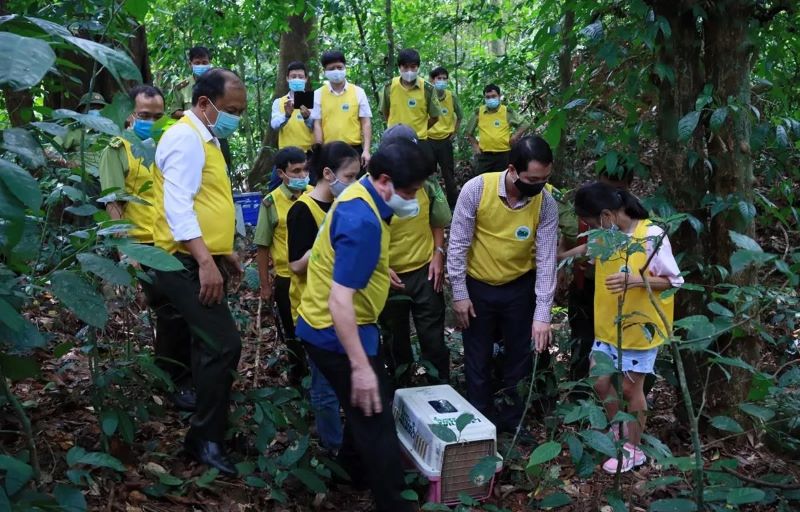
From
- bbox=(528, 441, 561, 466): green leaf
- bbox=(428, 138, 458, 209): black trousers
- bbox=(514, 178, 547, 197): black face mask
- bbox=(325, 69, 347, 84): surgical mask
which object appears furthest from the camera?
bbox=(428, 138, 458, 209): black trousers

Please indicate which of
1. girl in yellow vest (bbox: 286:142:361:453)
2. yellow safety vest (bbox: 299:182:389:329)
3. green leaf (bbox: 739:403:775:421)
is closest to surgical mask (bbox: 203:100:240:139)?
girl in yellow vest (bbox: 286:142:361:453)

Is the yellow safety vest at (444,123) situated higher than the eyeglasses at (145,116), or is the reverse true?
the eyeglasses at (145,116)

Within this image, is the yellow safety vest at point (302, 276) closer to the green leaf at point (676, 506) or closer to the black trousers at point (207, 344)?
the black trousers at point (207, 344)

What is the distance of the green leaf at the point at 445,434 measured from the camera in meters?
3.35

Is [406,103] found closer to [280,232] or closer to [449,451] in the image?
[280,232]

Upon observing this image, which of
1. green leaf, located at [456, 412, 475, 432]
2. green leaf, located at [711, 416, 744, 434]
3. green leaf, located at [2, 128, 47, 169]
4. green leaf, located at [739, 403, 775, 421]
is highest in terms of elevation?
green leaf, located at [2, 128, 47, 169]

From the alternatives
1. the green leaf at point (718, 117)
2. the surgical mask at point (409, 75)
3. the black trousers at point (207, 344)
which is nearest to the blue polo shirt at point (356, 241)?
the black trousers at point (207, 344)

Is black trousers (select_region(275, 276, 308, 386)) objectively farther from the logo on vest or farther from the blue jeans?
the logo on vest

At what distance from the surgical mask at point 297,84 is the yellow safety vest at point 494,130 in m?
2.93

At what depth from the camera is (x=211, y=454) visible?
3.55m

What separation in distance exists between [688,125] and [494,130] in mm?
5899

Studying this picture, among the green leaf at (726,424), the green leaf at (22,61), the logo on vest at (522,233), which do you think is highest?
the green leaf at (22,61)

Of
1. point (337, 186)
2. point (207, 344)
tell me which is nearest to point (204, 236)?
point (207, 344)

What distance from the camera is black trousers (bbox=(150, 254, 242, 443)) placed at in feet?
11.3
